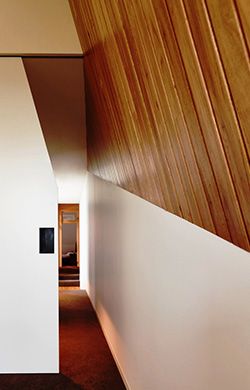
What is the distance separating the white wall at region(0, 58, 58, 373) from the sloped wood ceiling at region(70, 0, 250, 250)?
60.9 inches

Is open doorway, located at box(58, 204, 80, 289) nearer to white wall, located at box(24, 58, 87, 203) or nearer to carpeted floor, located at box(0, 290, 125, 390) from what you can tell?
white wall, located at box(24, 58, 87, 203)

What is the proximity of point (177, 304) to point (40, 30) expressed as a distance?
84.5 inches

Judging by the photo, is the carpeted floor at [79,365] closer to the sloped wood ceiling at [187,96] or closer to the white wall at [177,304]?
the white wall at [177,304]

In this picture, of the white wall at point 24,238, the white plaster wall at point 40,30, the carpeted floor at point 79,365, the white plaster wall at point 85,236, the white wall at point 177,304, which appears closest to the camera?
the white wall at point 177,304

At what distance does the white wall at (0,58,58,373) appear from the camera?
3.63 metres

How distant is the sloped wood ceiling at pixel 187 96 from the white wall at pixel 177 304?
137mm

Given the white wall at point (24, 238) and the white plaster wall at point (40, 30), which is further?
the white wall at point (24, 238)

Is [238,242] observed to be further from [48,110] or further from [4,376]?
[48,110]

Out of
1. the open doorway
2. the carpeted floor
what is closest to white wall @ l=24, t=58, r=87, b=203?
the carpeted floor

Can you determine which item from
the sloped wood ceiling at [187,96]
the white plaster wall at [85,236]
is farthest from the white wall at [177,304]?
the white plaster wall at [85,236]

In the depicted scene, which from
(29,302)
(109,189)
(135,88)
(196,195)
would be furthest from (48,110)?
(196,195)

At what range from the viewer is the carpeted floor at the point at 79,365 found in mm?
3512

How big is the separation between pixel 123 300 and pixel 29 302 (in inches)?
29.0

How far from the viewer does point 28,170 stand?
370cm
